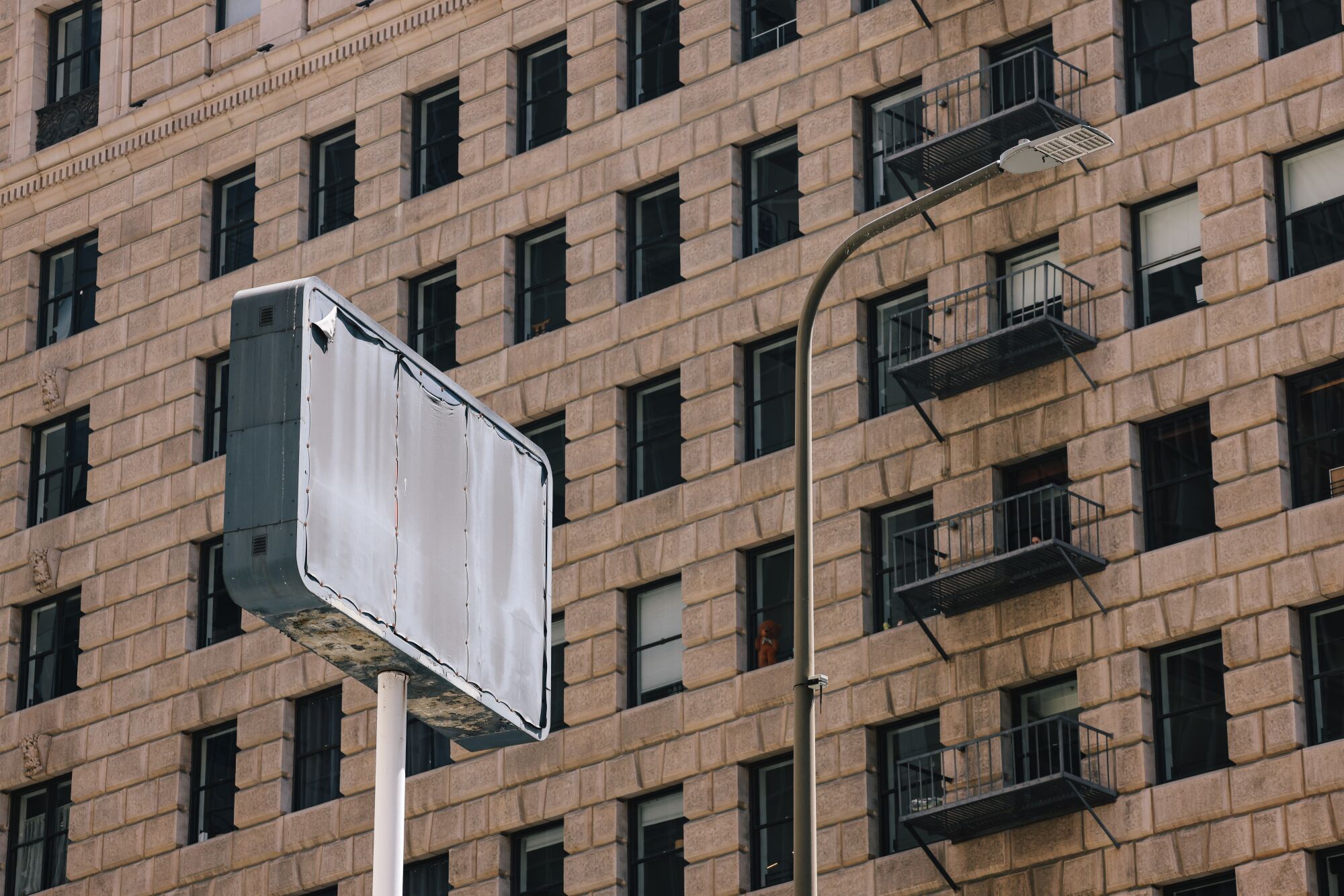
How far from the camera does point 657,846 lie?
Answer: 4612cm

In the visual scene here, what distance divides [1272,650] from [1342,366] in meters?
4.12

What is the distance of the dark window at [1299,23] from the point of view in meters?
42.0

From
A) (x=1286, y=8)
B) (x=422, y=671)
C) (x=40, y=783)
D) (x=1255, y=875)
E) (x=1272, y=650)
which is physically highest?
(x=1286, y=8)

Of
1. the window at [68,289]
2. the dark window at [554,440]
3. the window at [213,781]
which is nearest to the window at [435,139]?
the dark window at [554,440]

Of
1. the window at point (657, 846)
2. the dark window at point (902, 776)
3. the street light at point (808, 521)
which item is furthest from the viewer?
the window at point (657, 846)

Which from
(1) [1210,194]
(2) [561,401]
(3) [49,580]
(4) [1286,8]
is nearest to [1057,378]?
(1) [1210,194]

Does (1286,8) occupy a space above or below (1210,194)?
above

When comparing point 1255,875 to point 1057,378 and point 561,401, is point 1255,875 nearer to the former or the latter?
point 1057,378

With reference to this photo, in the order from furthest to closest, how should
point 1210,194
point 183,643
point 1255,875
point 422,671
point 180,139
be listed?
point 180,139 < point 183,643 < point 1210,194 < point 1255,875 < point 422,671

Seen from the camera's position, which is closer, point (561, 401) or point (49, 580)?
point (561, 401)

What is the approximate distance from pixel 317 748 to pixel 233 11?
16189mm

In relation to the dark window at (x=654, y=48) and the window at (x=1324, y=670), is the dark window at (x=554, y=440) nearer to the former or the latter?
the dark window at (x=654, y=48)

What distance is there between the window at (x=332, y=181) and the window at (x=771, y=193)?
969 centimetres

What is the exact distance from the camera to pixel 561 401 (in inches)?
1949
